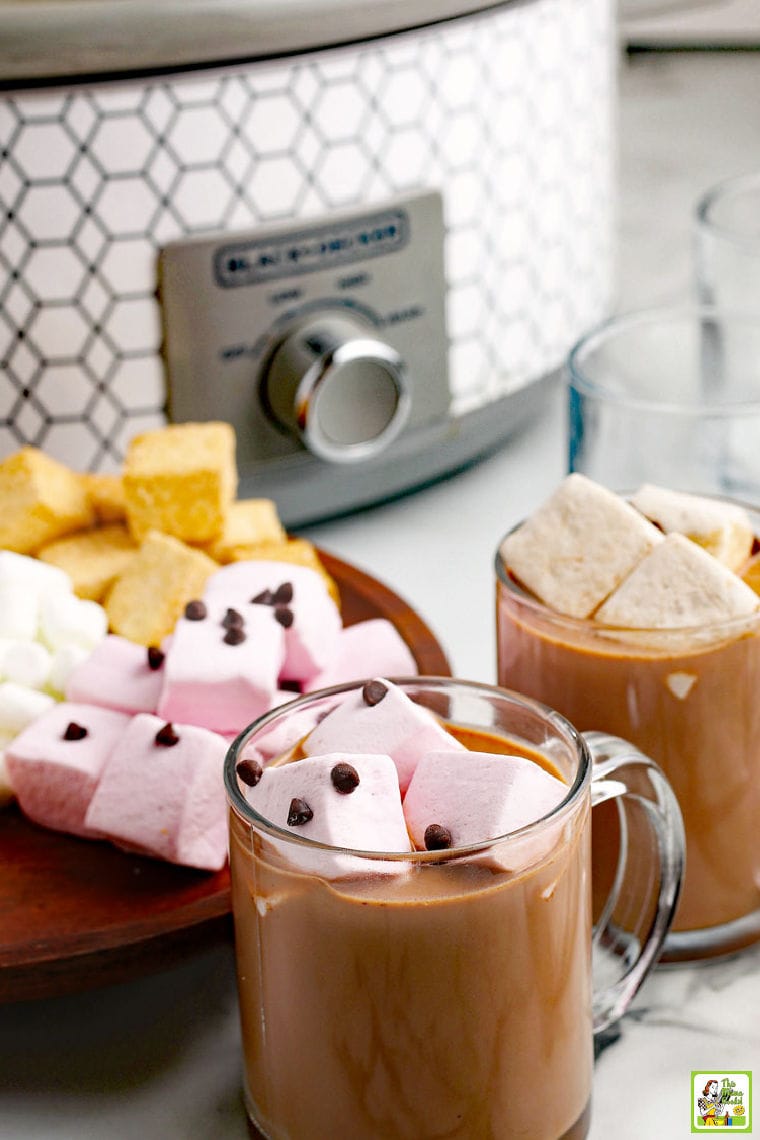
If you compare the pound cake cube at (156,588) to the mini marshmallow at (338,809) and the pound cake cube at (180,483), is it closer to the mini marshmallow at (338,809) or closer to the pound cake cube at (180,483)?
the pound cake cube at (180,483)

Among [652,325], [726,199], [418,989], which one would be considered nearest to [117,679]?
[418,989]

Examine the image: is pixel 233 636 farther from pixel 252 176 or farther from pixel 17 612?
pixel 252 176

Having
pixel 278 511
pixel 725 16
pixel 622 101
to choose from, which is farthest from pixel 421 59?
pixel 725 16

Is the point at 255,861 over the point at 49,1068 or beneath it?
over

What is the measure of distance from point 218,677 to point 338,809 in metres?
0.16

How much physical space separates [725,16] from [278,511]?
133 centimetres

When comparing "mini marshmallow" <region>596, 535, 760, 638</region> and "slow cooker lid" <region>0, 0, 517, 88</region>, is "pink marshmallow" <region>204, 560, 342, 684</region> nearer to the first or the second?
"mini marshmallow" <region>596, 535, 760, 638</region>

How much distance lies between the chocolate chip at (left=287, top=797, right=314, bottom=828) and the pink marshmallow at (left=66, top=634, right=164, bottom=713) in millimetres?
188

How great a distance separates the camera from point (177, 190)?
81 cm

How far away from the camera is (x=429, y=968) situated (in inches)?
18.7

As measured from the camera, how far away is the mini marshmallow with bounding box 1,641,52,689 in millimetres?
696

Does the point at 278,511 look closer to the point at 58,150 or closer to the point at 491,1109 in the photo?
the point at 58,150

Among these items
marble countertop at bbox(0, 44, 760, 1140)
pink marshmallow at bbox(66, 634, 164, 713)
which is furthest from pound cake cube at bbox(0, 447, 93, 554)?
marble countertop at bbox(0, 44, 760, 1140)

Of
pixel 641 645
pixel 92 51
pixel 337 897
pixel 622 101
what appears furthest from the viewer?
pixel 622 101
